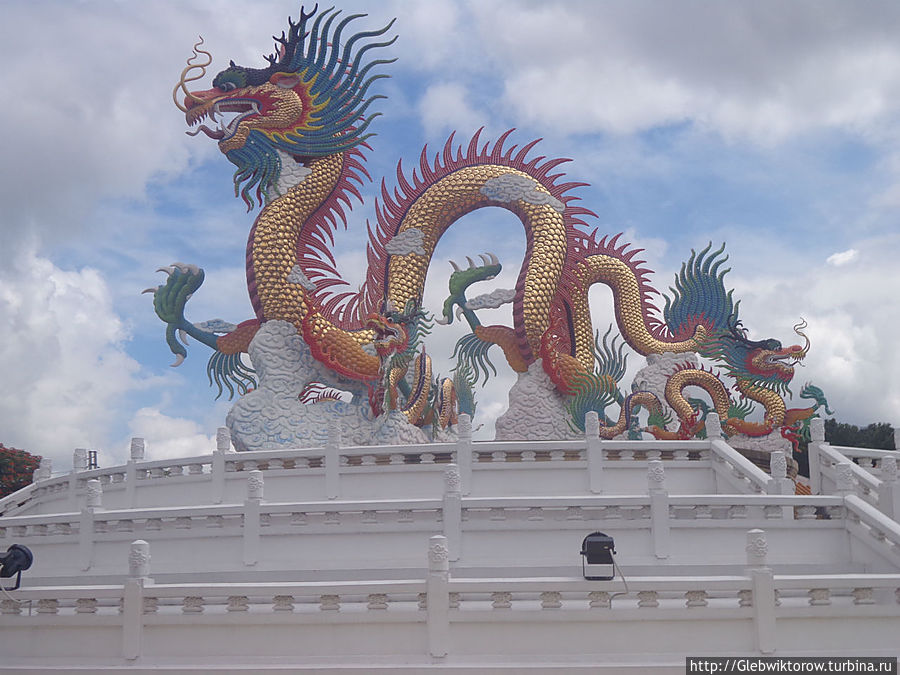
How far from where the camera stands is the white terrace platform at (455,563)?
808 cm

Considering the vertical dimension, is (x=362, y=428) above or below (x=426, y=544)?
above

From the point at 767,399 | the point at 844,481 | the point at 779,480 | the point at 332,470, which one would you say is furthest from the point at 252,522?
the point at 767,399

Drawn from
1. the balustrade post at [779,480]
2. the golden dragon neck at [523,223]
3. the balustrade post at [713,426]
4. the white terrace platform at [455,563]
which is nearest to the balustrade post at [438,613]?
the white terrace platform at [455,563]

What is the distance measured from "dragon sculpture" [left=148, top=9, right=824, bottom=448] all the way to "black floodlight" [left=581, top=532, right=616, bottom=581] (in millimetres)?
9147

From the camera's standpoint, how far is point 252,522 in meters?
10.6

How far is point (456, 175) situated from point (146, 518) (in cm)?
1059

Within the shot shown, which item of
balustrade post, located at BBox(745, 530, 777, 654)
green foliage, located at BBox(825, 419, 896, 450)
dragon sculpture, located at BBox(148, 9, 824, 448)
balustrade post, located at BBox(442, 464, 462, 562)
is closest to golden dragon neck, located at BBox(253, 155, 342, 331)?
dragon sculpture, located at BBox(148, 9, 824, 448)

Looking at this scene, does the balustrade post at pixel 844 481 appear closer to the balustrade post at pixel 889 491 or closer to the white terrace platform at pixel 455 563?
the white terrace platform at pixel 455 563

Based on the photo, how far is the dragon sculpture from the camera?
1767 cm

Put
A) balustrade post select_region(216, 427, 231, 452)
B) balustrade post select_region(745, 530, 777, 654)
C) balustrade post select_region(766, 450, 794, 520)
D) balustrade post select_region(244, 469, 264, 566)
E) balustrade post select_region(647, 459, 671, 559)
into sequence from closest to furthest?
balustrade post select_region(745, 530, 777, 654) < balustrade post select_region(647, 459, 671, 559) < balustrade post select_region(244, 469, 264, 566) < balustrade post select_region(766, 450, 794, 520) < balustrade post select_region(216, 427, 231, 452)

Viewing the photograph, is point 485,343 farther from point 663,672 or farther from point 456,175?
point 663,672

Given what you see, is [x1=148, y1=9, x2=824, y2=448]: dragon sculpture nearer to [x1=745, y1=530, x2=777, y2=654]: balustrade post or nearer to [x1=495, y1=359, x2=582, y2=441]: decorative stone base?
[x1=495, y1=359, x2=582, y2=441]: decorative stone base

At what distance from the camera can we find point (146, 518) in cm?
1107

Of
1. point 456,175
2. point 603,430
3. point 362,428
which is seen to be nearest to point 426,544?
point 362,428
